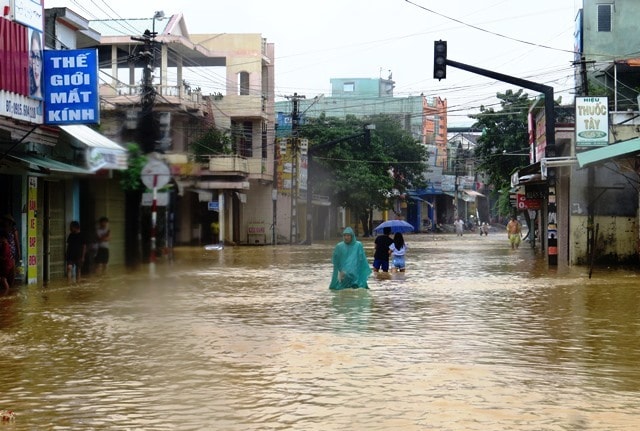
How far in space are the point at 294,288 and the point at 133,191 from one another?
1359 cm

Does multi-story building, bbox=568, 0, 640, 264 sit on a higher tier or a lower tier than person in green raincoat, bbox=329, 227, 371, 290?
higher

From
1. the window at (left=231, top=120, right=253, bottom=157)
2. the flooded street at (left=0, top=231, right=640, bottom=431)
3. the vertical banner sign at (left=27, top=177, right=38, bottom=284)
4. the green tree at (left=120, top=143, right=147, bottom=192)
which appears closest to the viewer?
the green tree at (left=120, top=143, right=147, bottom=192)

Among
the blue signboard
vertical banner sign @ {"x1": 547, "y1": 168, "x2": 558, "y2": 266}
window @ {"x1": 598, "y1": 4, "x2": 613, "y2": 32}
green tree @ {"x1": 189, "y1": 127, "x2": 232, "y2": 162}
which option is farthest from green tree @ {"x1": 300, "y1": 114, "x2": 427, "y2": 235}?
green tree @ {"x1": 189, "y1": 127, "x2": 232, "y2": 162}

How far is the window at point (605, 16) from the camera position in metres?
43.9

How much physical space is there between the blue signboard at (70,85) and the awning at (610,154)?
11.4 meters

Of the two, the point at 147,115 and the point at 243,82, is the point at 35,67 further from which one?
the point at 243,82

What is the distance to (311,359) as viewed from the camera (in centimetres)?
957

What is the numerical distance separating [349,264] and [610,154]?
751 cm

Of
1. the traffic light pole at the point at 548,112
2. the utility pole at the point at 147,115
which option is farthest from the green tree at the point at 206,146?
the traffic light pole at the point at 548,112

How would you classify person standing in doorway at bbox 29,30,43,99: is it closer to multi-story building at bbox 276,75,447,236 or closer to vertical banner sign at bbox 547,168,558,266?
vertical banner sign at bbox 547,168,558,266

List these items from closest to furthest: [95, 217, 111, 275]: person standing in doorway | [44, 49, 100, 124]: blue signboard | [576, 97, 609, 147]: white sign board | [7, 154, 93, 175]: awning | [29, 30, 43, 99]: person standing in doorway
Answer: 1. [95, 217, 111, 275]: person standing in doorway
2. [7, 154, 93, 175]: awning
3. [44, 49, 100, 124]: blue signboard
4. [29, 30, 43, 99]: person standing in doorway
5. [576, 97, 609, 147]: white sign board

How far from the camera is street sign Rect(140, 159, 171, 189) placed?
6.39 metres

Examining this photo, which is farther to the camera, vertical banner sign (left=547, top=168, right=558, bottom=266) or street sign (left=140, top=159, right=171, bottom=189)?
vertical banner sign (left=547, top=168, right=558, bottom=266)

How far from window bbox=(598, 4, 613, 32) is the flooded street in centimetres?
2942
